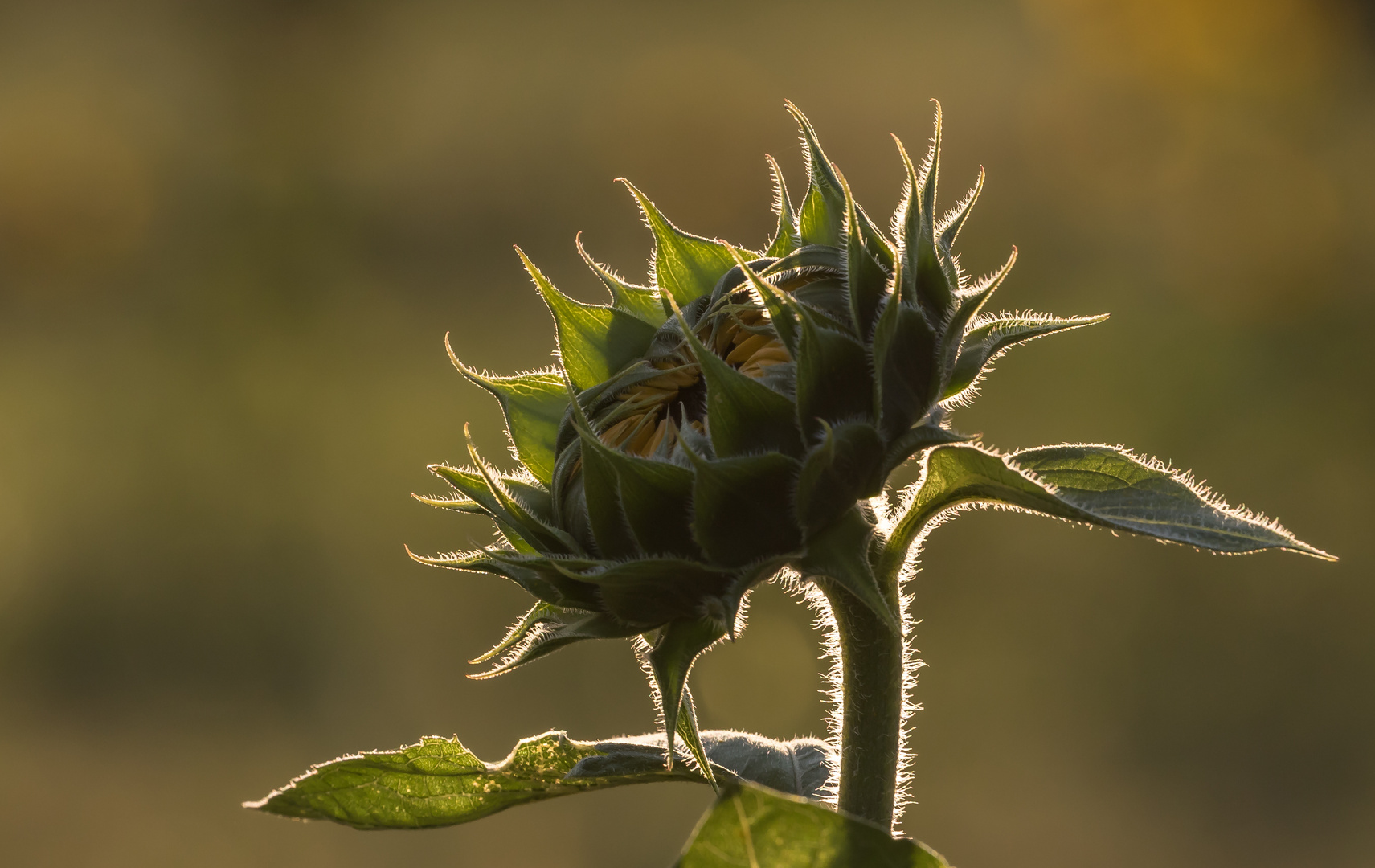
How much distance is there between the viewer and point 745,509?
110cm

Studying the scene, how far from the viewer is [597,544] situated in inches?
44.6

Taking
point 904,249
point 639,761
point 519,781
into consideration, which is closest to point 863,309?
point 904,249

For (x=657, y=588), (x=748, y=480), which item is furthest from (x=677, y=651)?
(x=748, y=480)

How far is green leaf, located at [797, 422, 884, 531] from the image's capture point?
108 cm

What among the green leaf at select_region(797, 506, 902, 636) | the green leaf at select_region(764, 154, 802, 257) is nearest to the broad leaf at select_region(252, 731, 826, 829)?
the green leaf at select_region(797, 506, 902, 636)

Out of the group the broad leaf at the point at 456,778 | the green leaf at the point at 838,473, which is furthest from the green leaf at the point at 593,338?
the broad leaf at the point at 456,778

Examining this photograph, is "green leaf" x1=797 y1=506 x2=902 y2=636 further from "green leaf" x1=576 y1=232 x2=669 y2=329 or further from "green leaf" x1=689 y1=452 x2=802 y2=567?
"green leaf" x1=576 y1=232 x2=669 y2=329

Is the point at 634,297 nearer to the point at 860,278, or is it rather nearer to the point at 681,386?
the point at 681,386

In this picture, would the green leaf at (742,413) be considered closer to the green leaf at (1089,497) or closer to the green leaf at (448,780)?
the green leaf at (1089,497)

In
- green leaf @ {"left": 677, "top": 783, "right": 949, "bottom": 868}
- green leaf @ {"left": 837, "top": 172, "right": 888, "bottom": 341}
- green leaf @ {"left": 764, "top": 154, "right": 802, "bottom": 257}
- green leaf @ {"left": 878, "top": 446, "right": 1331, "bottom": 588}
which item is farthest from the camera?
green leaf @ {"left": 764, "top": 154, "right": 802, "bottom": 257}

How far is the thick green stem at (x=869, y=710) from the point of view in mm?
1190

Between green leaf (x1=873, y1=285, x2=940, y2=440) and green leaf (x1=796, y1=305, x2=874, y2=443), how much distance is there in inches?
0.7

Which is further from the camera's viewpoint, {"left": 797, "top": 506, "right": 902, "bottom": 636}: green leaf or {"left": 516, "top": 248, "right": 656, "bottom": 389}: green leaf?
{"left": 516, "top": 248, "right": 656, "bottom": 389}: green leaf

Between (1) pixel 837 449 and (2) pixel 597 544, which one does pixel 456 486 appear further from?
(1) pixel 837 449
